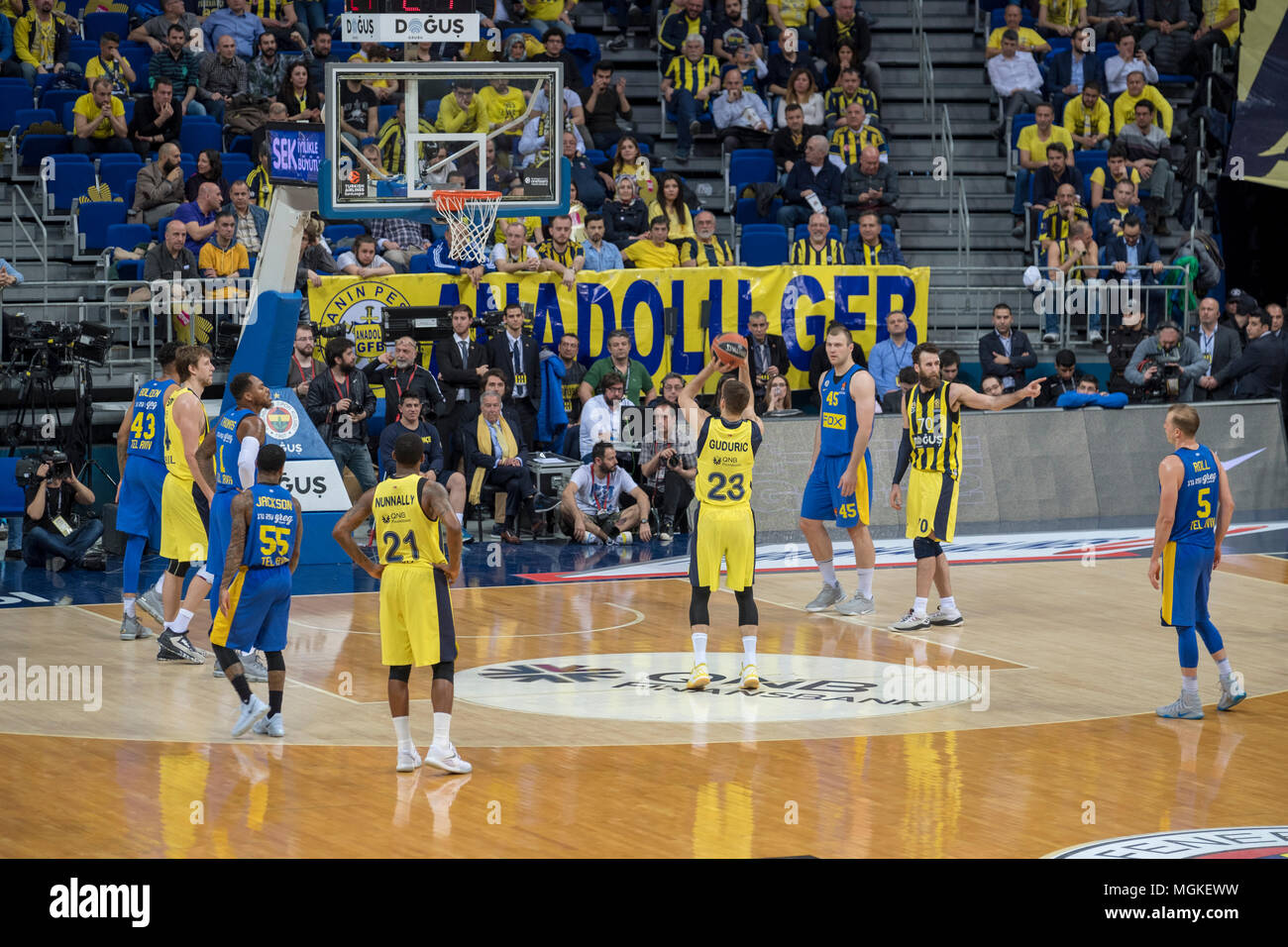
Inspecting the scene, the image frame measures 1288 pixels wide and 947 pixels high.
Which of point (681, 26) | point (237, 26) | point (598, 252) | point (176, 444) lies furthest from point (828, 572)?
point (237, 26)

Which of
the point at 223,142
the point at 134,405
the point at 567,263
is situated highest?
the point at 223,142

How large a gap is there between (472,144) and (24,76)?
28.7ft

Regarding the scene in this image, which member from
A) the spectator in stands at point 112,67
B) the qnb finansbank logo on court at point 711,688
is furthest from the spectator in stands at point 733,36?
the qnb finansbank logo on court at point 711,688

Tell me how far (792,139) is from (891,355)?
4016 millimetres

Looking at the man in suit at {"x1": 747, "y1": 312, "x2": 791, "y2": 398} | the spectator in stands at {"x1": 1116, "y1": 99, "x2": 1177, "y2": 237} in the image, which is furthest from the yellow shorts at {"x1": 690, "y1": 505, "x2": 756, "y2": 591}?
the spectator in stands at {"x1": 1116, "y1": 99, "x2": 1177, "y2": 237}

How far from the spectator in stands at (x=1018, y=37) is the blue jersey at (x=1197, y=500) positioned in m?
15.1

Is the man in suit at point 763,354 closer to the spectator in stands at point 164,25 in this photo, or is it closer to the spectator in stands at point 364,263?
the spectator in stands at point 364,263

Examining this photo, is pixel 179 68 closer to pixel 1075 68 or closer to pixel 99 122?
pixel 99 122

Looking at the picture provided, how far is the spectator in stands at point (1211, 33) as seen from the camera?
2444 centimetres

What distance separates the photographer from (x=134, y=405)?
12273 mm

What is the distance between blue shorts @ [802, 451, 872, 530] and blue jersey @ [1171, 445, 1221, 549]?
11.4 ft

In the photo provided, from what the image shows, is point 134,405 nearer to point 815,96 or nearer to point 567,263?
point 567,263
